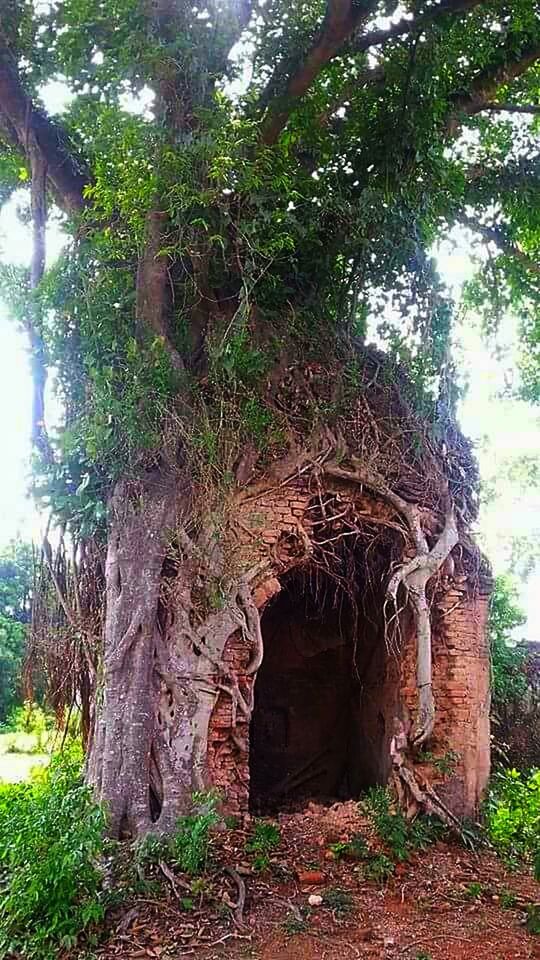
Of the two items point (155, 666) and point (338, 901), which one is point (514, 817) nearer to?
point (338, 901)

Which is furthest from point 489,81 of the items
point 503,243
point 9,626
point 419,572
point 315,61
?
point 9,626

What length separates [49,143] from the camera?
26.1 feet

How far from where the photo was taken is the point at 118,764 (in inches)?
236

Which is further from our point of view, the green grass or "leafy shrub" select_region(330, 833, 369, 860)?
the green grass

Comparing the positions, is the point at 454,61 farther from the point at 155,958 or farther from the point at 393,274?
the point at 155,958

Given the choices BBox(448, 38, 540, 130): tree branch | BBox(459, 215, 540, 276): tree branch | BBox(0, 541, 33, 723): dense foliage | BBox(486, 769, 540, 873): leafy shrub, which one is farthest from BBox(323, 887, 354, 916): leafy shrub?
BBox(0, 541, 33, 723): dense foliage

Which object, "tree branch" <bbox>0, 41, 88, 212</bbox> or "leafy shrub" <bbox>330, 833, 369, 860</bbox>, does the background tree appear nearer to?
"tree branch" <bbox>0, 41, 88, 212</bbox>

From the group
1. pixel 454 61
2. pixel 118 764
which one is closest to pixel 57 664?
pixel 118 764

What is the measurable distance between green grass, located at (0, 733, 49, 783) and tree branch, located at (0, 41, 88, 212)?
7.61m

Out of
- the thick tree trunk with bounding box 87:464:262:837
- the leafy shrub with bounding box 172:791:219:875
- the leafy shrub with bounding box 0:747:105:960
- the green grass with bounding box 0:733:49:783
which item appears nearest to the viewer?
the leafy shrub with bounding box 0:747:105:960

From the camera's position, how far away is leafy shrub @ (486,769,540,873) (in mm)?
6723

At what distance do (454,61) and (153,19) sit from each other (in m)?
2.91

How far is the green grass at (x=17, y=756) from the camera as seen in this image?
460 inches

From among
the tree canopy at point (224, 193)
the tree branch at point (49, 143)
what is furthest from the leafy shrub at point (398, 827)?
the tree branch at point (49, 143)
